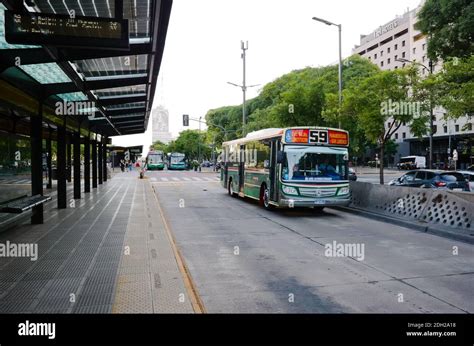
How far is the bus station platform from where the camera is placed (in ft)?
18.1

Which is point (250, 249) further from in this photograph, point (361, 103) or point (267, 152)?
point (361, 103)

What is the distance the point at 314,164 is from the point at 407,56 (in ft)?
250

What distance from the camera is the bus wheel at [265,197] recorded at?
16.1m

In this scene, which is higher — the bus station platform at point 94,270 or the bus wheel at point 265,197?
the bus wheel at point 265,197

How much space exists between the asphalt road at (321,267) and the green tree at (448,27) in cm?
1445

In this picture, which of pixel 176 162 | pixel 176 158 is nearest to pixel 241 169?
pixel 176 162

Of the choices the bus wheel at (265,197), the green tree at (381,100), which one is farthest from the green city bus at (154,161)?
the bus wheel at (265,197)

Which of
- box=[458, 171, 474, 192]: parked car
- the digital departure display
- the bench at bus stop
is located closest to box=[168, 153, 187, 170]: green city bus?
box=[458, 171, 474, 192]: parked car

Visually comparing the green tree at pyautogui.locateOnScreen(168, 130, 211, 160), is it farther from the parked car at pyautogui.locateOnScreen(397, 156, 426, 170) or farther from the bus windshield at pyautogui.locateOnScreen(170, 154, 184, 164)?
the parked car at pyautogui.locateOnScreen(397, 156, 426, 170)

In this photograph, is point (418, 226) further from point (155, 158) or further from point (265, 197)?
point (155, 158)

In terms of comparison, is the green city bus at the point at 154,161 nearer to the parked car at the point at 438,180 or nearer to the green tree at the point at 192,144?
the green tree at the point at 192,144

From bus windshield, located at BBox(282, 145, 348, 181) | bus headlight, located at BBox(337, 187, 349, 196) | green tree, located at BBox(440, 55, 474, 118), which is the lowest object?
bus headlight, located at BBox(337, 187, 349, 196)

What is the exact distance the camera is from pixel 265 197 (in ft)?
53.7

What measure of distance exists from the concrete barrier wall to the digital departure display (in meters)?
8.88
